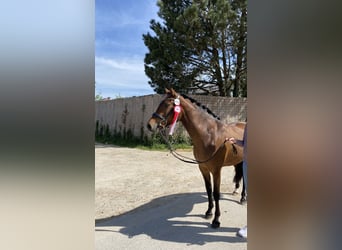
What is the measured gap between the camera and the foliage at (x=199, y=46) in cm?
816

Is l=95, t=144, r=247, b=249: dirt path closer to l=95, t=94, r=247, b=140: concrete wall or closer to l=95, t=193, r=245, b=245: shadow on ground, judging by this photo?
l=95, t=193, r=245, b=245: shadow on ground

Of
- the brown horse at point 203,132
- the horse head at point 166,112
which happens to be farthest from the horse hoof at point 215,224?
the horse head at point 166,112

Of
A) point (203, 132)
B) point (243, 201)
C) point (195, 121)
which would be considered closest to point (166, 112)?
point (195, 121)

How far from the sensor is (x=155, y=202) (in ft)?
11.8

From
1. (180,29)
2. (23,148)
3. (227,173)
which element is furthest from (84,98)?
(180,29)

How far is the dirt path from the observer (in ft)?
8.05

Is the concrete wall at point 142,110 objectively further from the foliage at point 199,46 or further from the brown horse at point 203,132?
the brown horse at point 203,132

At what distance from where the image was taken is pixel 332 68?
50 cm

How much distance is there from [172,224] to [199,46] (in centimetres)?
725

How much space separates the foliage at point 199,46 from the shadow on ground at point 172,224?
6048mm

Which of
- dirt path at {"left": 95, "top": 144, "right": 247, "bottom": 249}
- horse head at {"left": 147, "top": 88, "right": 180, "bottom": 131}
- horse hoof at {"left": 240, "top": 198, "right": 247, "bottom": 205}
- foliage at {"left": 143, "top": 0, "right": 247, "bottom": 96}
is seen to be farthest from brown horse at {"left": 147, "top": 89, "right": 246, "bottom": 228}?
foliage at {"left": 143, "top": 0, "right": 247, "bottom": 96}

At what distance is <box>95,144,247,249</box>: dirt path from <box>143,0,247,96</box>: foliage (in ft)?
13.7

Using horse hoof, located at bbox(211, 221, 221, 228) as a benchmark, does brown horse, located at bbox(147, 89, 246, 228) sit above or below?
above

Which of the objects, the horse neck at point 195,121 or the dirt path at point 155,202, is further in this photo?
the horse neck at point 195,121
